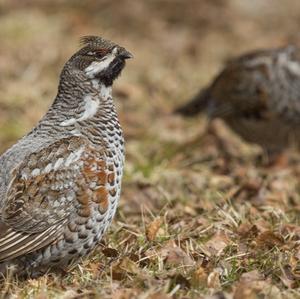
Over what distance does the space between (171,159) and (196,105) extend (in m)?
1.34

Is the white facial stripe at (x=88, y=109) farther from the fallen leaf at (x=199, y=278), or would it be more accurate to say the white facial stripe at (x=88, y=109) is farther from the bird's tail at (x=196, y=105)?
the bird's tail at (x=196, y=105)

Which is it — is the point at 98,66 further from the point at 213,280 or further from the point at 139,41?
the point at 139,41

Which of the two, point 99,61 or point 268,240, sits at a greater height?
point 99,61

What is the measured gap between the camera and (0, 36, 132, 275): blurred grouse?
484cm

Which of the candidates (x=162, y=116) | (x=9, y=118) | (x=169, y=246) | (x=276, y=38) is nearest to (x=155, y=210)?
(x=169, y=246)

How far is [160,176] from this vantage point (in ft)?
26.4

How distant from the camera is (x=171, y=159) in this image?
904 centimetres

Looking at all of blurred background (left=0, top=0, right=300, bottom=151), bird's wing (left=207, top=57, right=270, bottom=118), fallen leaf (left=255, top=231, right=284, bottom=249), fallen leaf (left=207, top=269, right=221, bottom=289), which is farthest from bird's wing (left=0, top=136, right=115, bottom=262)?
bird's wing (left=207, top=57, right=270, bottom=118)

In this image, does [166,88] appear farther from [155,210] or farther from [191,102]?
[155,210]

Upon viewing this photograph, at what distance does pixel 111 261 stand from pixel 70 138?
825mm

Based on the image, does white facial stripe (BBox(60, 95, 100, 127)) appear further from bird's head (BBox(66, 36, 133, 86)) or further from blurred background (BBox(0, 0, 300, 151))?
blurred background (BBox(0, 0, 300, 151))

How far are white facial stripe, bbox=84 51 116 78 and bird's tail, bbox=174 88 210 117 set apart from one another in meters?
4.72

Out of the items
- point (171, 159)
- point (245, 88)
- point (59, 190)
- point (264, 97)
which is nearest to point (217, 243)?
point (59, 190)

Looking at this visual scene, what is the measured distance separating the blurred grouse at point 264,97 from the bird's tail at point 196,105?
440mm
